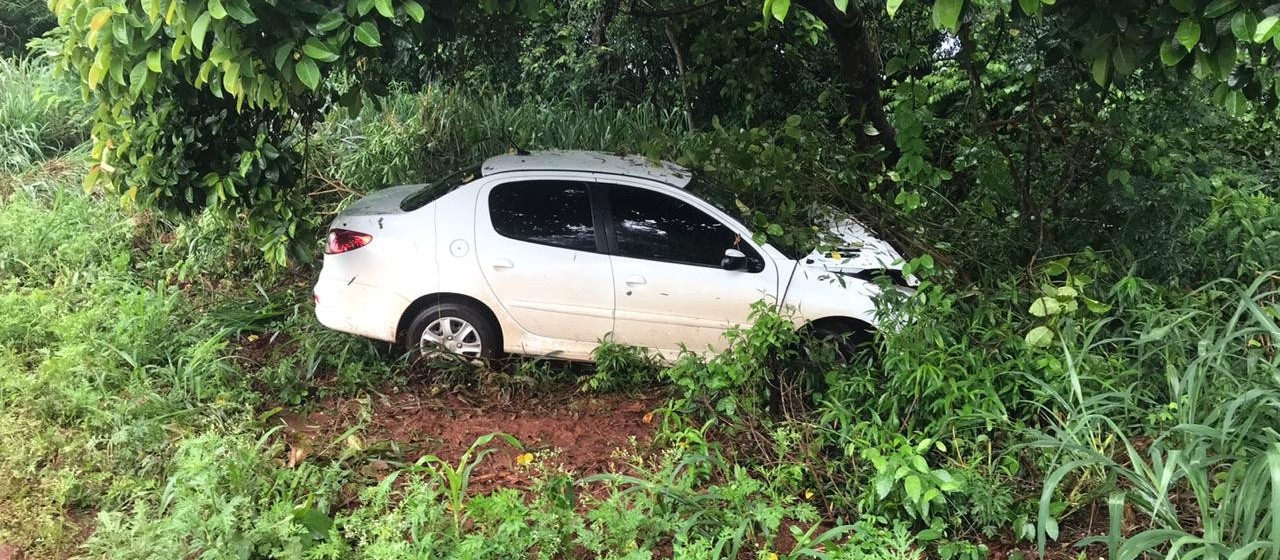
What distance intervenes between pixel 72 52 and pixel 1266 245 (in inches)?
251

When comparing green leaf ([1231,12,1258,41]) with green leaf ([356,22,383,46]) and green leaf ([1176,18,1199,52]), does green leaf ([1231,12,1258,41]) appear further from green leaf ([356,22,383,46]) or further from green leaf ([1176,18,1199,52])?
green leaf ([356,22,383,46])

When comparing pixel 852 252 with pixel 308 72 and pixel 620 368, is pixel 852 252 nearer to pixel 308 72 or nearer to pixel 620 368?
pixel 620 368

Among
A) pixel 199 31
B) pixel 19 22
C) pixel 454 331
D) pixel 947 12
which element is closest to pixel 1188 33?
pixel 947 12

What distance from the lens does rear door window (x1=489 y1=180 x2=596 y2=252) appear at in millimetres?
4750

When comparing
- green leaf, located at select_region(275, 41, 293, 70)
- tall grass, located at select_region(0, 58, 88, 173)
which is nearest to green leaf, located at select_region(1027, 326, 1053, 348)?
green leaf, located at select_region(275, 41, 293, 70)

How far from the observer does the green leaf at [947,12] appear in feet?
8.45

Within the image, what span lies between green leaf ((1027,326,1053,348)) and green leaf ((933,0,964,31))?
1731mm

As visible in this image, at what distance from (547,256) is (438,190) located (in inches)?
36.1

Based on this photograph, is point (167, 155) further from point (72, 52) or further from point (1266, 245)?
point (1266, 245)

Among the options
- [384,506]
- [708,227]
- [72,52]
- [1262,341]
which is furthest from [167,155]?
[1262,341]

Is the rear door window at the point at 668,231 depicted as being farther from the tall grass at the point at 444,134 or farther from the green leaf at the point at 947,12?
the tall grass at the point at 444,134

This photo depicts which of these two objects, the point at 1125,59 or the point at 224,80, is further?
the point at 224,80

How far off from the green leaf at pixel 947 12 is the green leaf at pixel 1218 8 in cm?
91

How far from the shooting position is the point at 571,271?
470 cm
